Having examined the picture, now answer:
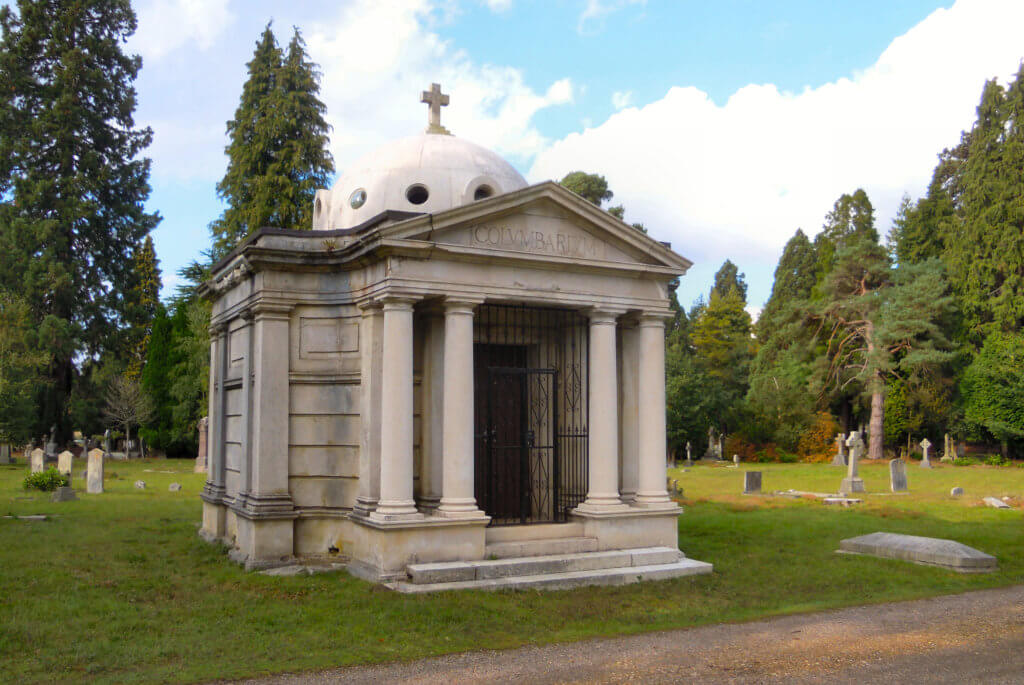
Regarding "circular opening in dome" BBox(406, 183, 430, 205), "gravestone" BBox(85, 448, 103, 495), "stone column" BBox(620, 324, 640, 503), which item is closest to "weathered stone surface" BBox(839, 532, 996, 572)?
"stone column" BBox(620, 324, 640, 503)

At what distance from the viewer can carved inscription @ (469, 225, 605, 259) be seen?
1106 cm

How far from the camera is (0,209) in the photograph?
3378 centimetres

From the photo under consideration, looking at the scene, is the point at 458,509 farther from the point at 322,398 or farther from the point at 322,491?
the point at 322,398

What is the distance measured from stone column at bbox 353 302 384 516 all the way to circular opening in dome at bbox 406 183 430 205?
2158 mm

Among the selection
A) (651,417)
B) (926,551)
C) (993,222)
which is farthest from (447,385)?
(993,222)

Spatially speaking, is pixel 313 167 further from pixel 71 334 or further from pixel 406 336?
pixel 406 336

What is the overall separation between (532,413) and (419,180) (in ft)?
13.1

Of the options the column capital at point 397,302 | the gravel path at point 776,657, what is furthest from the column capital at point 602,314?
the gravel path at point 776,657

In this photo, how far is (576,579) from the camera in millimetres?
10375

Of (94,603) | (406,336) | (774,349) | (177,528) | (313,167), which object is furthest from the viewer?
(774,349)

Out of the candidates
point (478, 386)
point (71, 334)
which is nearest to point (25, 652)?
point (478, 386)

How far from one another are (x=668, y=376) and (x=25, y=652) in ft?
Answer: 116

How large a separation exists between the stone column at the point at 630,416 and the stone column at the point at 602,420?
2.64 feet

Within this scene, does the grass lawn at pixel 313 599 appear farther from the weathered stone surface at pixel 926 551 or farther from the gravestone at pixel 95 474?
the gravestone at pixel 95 474
